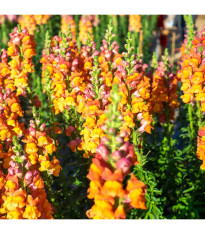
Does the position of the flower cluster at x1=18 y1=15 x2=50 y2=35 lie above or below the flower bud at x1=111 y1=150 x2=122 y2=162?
above

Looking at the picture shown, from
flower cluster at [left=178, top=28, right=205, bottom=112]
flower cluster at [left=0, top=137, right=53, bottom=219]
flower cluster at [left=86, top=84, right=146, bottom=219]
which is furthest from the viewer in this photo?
Result: flower cluster at [left=178, top=28, right=205, bottom=112]

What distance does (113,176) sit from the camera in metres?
1.82

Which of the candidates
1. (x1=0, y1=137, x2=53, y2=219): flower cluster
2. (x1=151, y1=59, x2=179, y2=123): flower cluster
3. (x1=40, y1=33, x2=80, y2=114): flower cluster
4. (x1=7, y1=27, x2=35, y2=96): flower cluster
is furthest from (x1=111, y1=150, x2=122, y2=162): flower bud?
(x1=7, y1=27, x2=35, y2=96): flower cluster

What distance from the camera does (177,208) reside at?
373 centimetres

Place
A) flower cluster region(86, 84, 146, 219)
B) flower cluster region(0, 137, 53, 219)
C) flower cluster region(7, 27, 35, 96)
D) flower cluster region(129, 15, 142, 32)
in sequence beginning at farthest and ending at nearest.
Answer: flower cluster region(129, 15, 142, 32), flower cluster region(7, 27, 35, 96), flower cluster region(0, 137, 53, 219), flower cluster region(86, 84, 146, 219)

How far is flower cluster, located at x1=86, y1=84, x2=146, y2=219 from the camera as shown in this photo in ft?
5.96

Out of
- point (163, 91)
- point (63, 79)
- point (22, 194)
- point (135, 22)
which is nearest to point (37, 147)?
point (22, 194)

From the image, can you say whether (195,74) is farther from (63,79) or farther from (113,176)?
(113,176)

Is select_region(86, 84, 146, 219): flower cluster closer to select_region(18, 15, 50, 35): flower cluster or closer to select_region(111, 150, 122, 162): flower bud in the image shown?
select_region(111, 150, 122, 162): flower bud

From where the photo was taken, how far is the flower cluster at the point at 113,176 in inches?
71.5

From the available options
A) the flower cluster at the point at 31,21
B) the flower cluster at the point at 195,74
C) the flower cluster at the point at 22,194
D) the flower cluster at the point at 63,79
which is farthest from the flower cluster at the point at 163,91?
the flower cluster at the point at 31,21

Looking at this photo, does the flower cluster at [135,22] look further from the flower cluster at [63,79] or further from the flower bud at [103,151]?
the flower bud at [103,151]

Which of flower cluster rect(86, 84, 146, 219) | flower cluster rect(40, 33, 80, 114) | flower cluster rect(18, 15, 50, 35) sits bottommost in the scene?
flower cluster rect(86, 84, 146, 219)

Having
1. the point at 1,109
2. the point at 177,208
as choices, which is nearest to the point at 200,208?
the point at 177,208
